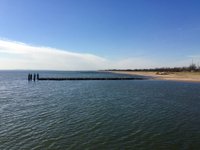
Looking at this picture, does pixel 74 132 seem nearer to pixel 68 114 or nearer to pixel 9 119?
pixel 68 114

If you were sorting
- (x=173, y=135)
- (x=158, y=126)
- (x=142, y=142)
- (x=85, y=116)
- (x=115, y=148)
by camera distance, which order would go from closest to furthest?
(x=115, y=148)
(x=142, y=142)
(x=173, y=135)
(x=158, y=126)
(x=85, y=116)

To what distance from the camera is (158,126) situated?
1717cm

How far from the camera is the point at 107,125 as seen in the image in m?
17.4

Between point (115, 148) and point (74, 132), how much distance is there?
4.18 metres

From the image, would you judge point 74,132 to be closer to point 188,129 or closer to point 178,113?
point 188,129

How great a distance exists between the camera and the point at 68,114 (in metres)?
21.3

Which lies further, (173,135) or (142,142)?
(173,135)

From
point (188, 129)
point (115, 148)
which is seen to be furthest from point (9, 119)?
point (188, 129)

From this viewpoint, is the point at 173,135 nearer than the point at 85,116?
Yes

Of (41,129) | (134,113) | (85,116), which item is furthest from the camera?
(134,113)

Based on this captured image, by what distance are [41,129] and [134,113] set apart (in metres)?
10.2

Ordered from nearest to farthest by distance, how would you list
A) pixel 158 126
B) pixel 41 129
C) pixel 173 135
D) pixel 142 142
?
1. pixel 142 142
2. pixel 173 135
3. pixel 41 129
4. pixel 158 126

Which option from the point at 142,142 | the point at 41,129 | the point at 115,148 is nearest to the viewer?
the point at 115,148

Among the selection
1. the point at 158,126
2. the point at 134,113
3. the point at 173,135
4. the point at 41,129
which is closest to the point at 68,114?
the point at 41,129
